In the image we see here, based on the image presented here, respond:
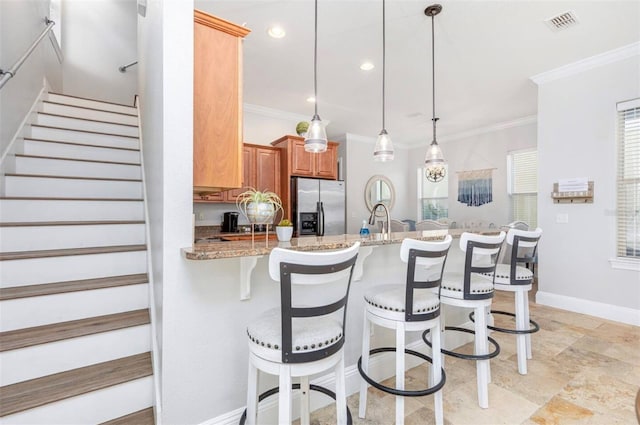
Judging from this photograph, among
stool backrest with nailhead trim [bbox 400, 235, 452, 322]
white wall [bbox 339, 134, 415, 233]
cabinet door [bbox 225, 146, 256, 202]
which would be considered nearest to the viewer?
stool backrest with nailhead trim [bbox 400, 235, 452, 322]

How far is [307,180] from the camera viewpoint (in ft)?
16.6

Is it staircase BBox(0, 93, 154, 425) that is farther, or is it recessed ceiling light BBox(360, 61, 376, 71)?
recessed ceiling light BBox(360, 61, 376, 71)

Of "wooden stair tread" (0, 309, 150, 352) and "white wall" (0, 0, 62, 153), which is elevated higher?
"white wall" (0, 0, 62, 153)

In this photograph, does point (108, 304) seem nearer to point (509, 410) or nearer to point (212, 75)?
point (212, 75)

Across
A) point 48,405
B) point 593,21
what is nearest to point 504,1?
point 593,21

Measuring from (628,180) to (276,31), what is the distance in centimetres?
414

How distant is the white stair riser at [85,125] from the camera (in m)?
3.15

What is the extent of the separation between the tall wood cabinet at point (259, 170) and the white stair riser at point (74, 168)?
1570 millimetres

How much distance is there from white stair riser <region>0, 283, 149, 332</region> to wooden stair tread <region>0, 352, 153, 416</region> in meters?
0.32

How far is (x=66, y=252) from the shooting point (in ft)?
6.45

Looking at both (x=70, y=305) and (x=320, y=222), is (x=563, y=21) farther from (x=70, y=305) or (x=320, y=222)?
(x=70, y=305)

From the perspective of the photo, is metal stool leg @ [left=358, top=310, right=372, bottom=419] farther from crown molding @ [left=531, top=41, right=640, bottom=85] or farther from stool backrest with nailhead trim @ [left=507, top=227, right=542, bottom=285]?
crown molding @ [left=531, top=41, right=640, bottom=85]

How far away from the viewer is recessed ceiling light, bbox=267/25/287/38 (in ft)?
9.67

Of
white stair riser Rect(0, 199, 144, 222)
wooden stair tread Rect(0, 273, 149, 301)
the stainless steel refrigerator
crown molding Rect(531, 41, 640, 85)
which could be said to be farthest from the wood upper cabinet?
crown molding Rect(531, 41, 640, 85)
